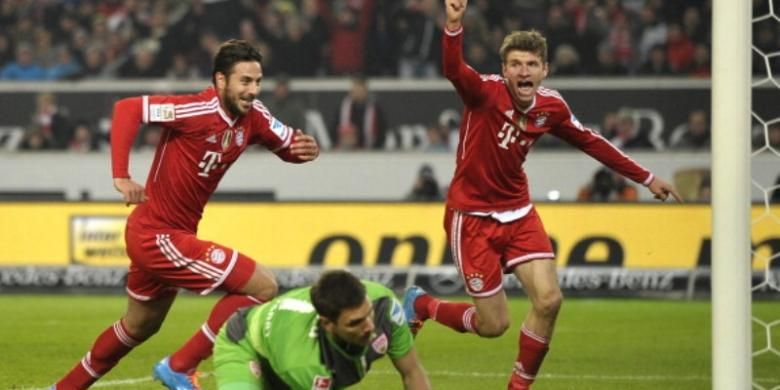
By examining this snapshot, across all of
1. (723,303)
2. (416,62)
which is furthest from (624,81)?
(723,303)

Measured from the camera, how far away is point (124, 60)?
20375 millimetres

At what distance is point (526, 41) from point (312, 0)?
12.6 metres

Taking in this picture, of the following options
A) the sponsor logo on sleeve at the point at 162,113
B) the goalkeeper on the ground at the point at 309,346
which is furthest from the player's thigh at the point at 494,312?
the goalkeeper on the ground at the point at 309,346

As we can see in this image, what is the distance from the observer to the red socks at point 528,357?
26.3ft

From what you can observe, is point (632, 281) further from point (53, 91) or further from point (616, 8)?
point (53, 91)

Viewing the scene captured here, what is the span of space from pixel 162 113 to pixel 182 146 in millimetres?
199

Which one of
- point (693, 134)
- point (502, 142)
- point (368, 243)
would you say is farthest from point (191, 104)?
point (693, 134)

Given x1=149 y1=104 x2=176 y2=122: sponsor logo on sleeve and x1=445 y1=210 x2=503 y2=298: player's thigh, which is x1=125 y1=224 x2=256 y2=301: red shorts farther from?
x1=445 y1=210 x2=503 y2=298: player's thigh

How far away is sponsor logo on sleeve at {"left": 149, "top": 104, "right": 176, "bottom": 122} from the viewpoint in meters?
7.37

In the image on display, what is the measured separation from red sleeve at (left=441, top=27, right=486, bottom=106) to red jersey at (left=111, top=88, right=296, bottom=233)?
1024 millimetres

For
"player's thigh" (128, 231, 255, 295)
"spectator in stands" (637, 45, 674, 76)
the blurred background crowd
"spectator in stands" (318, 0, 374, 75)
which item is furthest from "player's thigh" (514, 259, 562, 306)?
"spectator in stands" (318, 0, 374, 75)

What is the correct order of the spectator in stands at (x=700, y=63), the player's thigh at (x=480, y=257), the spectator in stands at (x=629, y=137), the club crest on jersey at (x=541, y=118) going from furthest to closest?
the spectator in stands at (x=700, y=63)
the spectator in stands at (x=629, y=137)
the player's thigh at (x=480, y=257)
the club crest on jersey at (x=541, y=118)

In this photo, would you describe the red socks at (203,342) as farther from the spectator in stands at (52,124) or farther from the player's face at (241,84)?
the spectator in stands at (52,124)

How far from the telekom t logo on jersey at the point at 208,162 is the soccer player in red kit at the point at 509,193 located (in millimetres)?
1317
